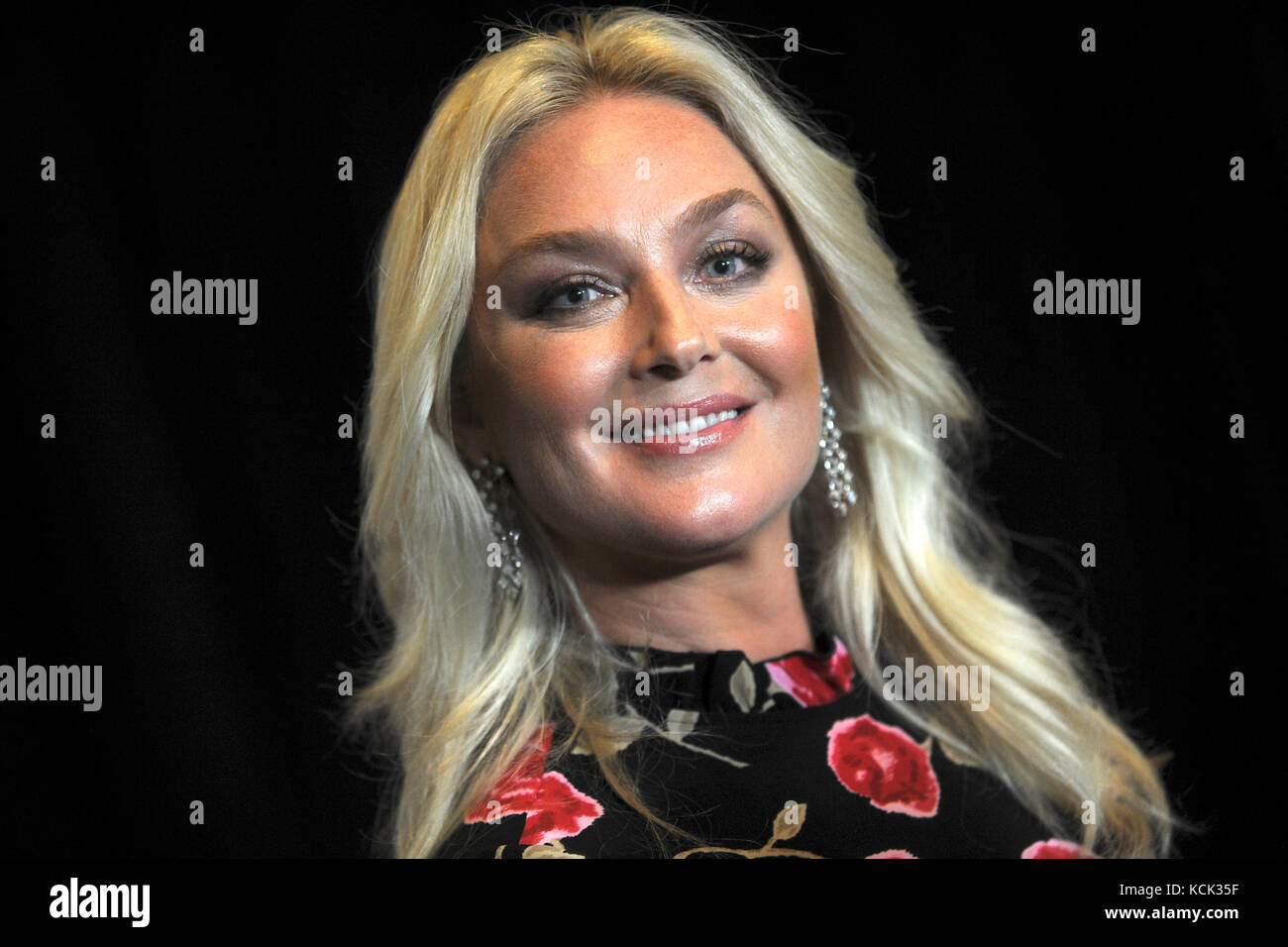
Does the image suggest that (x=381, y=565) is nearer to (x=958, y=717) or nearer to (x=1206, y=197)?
(x=958, y=717)

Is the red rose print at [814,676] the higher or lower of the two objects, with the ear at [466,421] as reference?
lower

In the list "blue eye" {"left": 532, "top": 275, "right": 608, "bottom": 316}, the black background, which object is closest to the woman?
"blue eye" {"left": 532, "top": 275, "right": 608, "bottom": 316}

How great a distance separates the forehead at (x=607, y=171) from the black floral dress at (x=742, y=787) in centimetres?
69

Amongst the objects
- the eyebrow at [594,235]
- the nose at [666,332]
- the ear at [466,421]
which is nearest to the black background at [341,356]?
the ear at [466,421]

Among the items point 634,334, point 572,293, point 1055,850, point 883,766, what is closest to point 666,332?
point 634,334

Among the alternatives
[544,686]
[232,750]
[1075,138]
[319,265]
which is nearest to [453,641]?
[544,686]

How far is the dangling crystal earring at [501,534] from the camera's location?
219 centimetres

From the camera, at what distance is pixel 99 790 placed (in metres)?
2.50

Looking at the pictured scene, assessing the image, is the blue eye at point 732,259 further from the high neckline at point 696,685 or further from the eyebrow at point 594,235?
the high neckline at point 696,685

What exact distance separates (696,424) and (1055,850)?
99cm

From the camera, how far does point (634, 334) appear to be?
1.97m

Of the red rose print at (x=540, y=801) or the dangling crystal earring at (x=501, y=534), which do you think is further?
the dangling crystal earring at (x=501, y=534)

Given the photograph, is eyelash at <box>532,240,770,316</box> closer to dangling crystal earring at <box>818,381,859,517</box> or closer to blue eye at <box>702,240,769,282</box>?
blue eye at <box>702,240,769,282</box>

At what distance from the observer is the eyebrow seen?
1.97m
